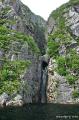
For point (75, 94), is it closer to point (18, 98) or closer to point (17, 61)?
point (17, 61)

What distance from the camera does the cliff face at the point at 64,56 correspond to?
150 metres

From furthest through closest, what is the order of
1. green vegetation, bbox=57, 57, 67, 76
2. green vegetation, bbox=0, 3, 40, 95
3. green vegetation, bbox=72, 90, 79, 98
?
green vegetation, bbox=57, 57, 67, 76 < green vegetation, bbox=72, 90, 79, 98 < green vegetation, bbox=0, 3, 40, 95

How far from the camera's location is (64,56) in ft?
545

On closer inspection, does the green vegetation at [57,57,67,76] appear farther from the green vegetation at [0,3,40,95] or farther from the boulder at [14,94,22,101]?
the boulder at [14,94,22,101]

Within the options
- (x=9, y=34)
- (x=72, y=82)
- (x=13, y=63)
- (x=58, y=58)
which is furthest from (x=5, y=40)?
(x=72, y=82)

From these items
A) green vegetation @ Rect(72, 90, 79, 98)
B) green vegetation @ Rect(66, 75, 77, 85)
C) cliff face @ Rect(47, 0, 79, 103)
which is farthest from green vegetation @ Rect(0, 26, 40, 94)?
green vegetation @ Rect(72, 90, 79, 98)

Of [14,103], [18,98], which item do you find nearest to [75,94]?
[18,98]

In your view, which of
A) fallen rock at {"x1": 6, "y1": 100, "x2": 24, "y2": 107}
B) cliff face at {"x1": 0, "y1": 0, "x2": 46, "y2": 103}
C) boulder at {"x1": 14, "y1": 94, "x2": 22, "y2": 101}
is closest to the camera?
fallen rock at {"x1": 6, "y1": 100, "x2": 24, "y2": 107}

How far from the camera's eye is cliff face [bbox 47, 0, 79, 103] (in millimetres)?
150062

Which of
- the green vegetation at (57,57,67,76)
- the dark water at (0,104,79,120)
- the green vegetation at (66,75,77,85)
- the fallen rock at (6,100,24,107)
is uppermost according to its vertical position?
the green vegetation at (57,57,67,76)

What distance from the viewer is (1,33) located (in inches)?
6545

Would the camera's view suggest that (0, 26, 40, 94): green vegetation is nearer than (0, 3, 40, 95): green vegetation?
Yes

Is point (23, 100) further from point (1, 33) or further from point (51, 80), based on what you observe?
point (1, 33)

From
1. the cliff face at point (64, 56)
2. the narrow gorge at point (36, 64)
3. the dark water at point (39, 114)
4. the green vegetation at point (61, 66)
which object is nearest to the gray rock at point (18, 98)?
the narrow gorge at point (36, 64)
